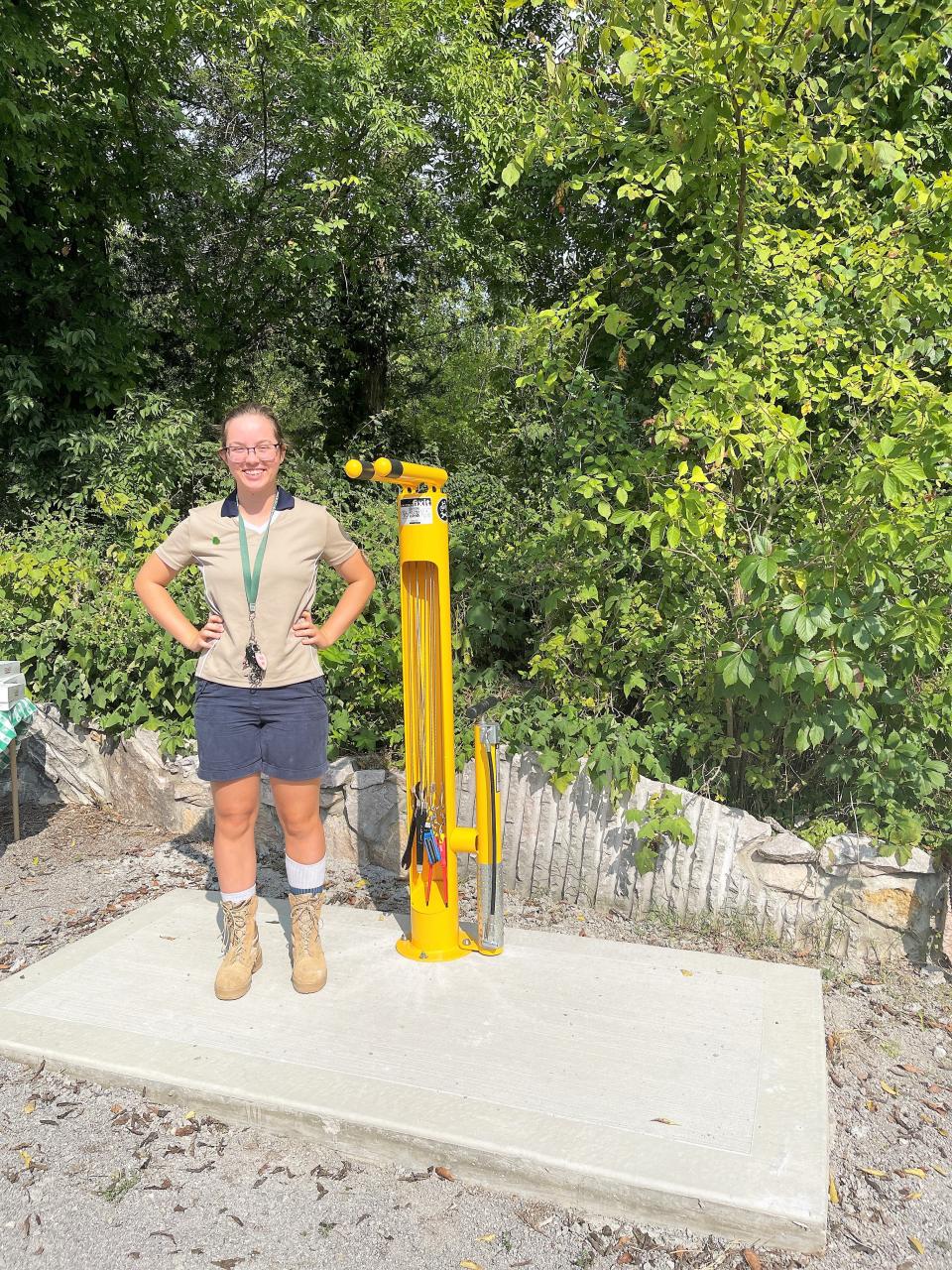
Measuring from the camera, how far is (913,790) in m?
3.42

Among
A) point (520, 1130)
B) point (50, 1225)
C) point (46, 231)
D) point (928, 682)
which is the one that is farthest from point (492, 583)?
point (46, 231)

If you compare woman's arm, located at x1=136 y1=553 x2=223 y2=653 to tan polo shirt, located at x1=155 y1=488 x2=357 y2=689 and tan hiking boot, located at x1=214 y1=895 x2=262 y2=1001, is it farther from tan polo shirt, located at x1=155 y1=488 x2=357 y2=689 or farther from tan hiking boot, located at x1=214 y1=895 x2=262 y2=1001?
tan hiking boot, located at x1=214 y1=895 x2=262 y2=1001

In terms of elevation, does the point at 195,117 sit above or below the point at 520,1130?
above

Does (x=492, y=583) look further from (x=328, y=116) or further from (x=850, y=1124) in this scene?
(x=328, y=116)

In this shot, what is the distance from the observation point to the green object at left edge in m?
4.14

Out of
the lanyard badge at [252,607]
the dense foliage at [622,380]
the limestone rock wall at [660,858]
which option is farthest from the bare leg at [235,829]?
the dense foliage at [622,380]

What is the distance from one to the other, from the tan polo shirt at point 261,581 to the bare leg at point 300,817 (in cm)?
35

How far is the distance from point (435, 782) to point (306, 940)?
25.9 inches

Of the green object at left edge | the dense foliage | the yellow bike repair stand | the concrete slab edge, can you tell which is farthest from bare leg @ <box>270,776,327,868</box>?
the green object at left edge

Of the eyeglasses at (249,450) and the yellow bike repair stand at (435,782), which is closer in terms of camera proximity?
the eyeglasses at (249,450)

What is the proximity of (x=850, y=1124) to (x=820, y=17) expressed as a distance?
3.15 m

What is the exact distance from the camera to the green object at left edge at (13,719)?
4.14 metres

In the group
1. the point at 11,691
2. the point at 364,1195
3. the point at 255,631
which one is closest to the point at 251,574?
the point at 255,631

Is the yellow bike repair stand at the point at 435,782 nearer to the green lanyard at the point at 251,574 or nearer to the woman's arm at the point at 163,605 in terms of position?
the green lanyard at the point at 251,574
